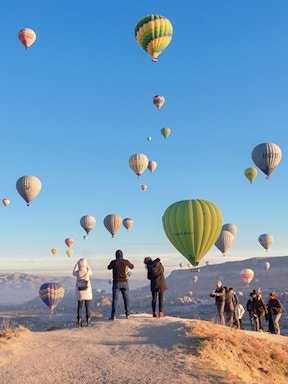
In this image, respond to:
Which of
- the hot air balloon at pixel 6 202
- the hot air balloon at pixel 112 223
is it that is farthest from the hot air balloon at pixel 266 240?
the hot air balloon at pixel 6 202

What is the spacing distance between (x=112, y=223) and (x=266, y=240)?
1268 inches

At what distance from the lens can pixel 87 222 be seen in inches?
3179

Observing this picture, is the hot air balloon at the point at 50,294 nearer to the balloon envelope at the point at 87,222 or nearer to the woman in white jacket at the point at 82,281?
the balloon envelope at the point at 87,222

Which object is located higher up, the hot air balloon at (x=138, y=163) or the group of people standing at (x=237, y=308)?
the hot air balloon at (x=138, y=163)

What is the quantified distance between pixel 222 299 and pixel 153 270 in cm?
425

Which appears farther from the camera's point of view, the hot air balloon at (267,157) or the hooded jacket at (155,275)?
the hot air balloon at (267,157)

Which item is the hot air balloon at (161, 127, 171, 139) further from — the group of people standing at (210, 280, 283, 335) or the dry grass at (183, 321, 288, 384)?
the dry grass at (183, 321, 288, 384)

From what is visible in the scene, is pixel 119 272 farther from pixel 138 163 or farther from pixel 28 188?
pixel 138 163

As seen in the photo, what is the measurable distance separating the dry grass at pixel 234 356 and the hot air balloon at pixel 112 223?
58431mm

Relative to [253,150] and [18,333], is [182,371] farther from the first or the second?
[253,150]

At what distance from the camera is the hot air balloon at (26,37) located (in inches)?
2280

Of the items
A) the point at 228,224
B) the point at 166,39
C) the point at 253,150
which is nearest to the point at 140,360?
the point at 166,39

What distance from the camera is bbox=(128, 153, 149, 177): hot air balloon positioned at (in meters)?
67.1

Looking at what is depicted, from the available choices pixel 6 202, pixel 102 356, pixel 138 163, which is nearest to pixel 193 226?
pixel 102 356
